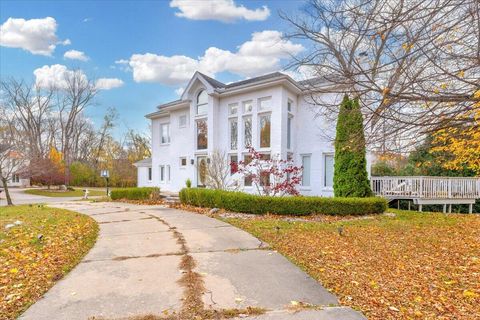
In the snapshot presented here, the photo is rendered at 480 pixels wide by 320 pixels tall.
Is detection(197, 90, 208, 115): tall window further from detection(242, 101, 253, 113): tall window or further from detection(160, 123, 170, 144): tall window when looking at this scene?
detection(160, 123, 170, 144): tall window

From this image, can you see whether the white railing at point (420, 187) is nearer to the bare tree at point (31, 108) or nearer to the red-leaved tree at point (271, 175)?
the red-leaved tree at point (271, 175)

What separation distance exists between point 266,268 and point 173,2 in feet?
39.1

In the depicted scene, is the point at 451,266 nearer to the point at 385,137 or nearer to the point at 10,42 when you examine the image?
the point at 385,137

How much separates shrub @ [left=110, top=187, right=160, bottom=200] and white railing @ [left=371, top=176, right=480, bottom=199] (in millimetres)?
11478

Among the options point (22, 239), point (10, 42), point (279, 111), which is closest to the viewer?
point (22, 239)

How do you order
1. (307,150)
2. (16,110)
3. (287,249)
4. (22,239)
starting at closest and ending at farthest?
(287,249)
(22,239)
(307,150)
(16,110)

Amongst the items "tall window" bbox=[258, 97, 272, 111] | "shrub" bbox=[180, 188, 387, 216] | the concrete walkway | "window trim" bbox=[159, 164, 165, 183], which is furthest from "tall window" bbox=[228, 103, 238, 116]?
the concrete walkway

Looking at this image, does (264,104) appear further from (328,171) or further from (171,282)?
(171,282)

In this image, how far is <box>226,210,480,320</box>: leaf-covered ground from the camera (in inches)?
136

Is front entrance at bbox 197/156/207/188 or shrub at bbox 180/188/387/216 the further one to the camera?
front entrance at bbox 197/156/207/188

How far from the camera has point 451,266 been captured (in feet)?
16.4

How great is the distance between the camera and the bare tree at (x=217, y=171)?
15039 mm

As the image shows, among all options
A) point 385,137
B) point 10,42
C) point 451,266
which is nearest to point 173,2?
point 385,137

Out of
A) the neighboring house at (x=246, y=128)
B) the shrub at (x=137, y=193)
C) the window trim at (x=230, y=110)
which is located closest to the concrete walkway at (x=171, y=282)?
the shrub at (x=137, y=193)
